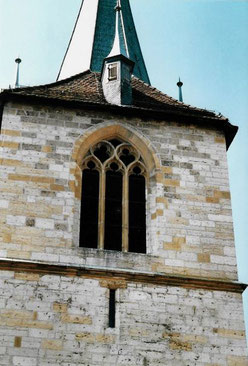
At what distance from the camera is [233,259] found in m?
15.0

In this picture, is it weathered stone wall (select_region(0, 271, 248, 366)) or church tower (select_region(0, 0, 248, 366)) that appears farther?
church tower (select_region(0, 0, 248, 366))

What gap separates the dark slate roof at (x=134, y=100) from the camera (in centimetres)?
1653

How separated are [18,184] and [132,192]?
2.01 m

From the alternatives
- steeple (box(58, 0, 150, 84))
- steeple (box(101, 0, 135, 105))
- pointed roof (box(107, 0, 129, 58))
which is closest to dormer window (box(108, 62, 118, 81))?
steeple (box(101, 0, 135, 105))

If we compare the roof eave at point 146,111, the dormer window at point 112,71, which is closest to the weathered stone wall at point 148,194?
the roof eave at point 146,111

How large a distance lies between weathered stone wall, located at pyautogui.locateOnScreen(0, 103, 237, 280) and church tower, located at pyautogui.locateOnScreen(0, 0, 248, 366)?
0.02m

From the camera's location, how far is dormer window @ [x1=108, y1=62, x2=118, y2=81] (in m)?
17.8

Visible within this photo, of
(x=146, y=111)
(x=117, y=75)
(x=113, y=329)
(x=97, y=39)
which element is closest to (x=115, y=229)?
(x=113, y=329)

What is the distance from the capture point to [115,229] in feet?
50.4

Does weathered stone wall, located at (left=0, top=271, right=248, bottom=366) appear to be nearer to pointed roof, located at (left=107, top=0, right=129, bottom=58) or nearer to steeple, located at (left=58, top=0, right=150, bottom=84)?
pointed roof, located at (left=107, top=0, right=129, bottom=58)

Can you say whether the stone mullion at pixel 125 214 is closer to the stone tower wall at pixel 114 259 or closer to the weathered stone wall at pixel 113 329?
the stone tower wall at pixel 114 259

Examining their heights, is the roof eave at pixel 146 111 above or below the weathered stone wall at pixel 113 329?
above

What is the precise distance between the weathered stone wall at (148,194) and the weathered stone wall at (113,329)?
1.69 ft

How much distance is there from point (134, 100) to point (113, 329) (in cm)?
529
